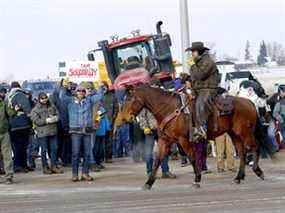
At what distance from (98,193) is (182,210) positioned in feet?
9.72

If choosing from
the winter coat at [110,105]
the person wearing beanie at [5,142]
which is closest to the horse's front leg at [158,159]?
the person wearing beanie at [5,142]

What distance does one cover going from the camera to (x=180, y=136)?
14383 mm

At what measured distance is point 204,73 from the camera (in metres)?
14.5

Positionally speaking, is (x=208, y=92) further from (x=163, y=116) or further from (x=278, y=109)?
(x=278, y=109)

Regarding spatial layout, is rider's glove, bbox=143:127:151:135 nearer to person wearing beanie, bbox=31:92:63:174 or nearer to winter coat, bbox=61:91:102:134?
winter coat, bbox=61:91:102:134

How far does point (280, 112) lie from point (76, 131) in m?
7.46

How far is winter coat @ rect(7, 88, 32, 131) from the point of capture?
1756 cm

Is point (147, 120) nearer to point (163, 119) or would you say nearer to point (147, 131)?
point (147, 131)

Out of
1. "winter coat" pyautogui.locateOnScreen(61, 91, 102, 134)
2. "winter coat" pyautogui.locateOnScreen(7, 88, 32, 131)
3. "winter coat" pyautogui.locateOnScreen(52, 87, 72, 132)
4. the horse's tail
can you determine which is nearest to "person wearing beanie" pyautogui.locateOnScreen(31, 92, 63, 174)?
"winter coat" pyautogui.locateOnScreen(7, 88, 32, 131)

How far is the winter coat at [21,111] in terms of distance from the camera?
17562 millimetres

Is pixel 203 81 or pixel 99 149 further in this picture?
pixel 99 149

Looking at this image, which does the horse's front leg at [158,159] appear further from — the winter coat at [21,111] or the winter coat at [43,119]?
the winter coat at [21,111]

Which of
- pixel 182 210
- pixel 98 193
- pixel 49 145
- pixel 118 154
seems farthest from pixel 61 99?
pixel 182 210

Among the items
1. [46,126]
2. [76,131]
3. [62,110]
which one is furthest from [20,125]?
[76,131]
